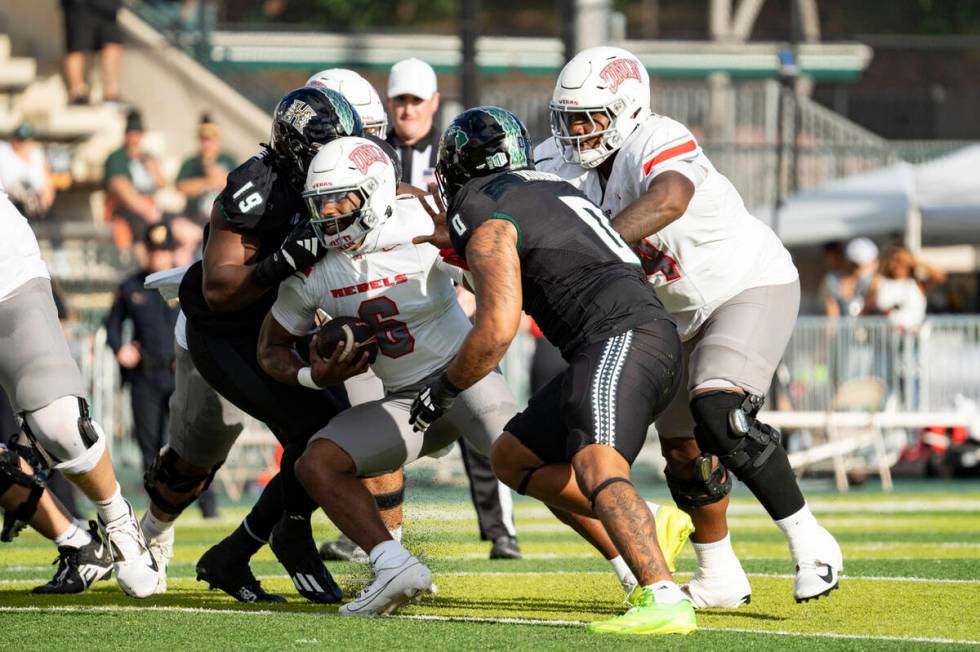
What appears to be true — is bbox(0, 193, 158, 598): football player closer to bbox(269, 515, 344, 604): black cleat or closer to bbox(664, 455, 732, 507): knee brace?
bbox(269, 515, 344, 604): black cleat

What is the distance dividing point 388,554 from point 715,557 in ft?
4.22

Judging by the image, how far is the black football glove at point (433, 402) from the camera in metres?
5.67

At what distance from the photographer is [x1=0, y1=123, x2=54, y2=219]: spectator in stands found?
49.4 ft

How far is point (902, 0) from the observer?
118ft

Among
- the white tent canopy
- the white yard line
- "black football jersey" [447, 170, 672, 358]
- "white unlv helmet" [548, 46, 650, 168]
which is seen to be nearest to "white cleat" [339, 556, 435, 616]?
→ the white yard line

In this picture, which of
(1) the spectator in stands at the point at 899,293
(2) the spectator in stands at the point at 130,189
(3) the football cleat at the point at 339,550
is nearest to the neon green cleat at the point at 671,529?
(3) the football cleat at the point at 339,550

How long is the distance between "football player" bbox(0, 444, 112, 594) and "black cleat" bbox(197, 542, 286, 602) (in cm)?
40

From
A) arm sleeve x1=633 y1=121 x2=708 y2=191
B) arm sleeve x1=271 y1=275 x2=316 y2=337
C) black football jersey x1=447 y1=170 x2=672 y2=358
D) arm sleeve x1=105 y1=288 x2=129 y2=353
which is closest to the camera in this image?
black football jersey x1=447 y1=170 x2=672 y2=358

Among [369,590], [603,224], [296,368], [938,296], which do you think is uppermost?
[603,224]

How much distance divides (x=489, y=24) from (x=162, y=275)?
32.1 m

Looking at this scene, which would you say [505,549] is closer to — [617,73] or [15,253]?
[617,73]

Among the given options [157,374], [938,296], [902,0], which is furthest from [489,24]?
[157,374]

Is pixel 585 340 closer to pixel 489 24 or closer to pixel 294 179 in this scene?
pixel 294 179

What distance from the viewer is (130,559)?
633 centimetres
